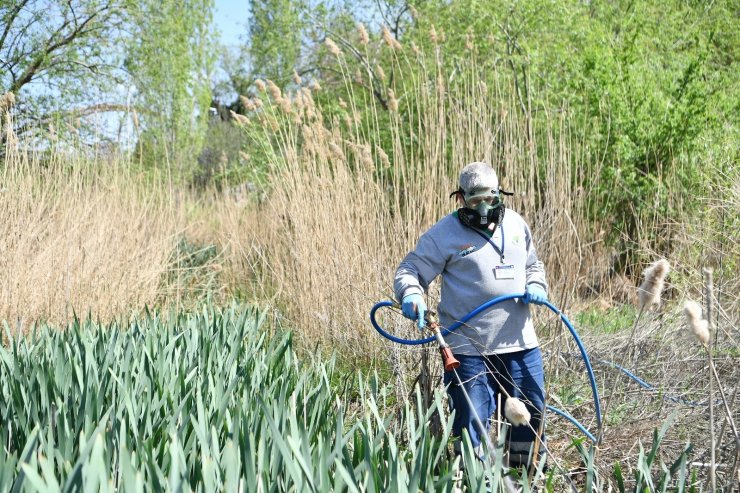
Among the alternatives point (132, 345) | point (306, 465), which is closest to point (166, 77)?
point (132, 345)

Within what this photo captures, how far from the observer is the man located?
3.20 meters

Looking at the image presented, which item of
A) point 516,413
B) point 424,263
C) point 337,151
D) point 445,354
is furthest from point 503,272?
point 337,151

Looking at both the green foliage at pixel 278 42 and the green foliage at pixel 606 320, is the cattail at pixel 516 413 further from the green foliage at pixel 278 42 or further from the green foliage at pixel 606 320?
the green foliage at pixel 278 42

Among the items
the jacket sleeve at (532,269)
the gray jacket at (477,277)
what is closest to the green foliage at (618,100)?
the jacket sleeve at (532,269)

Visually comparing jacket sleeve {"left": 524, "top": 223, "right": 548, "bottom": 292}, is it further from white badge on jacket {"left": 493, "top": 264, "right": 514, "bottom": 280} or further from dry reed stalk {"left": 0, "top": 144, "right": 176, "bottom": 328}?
dry reed stalk {"left": 0, "top": 144, "right": 176, "bottom": 328}

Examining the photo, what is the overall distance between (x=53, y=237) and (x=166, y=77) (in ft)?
19.3

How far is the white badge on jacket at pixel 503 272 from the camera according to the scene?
324 cm

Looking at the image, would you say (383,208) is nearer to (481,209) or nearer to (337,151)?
(337,151)

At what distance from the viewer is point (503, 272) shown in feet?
10.6

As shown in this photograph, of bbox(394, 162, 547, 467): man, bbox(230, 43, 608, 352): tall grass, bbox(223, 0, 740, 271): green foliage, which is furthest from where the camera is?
bbox(223, 0, 740, 271): green foliage

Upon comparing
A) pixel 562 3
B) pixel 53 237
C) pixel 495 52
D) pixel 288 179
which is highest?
pixel 562 3

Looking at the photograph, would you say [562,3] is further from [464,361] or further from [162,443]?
[162,443]

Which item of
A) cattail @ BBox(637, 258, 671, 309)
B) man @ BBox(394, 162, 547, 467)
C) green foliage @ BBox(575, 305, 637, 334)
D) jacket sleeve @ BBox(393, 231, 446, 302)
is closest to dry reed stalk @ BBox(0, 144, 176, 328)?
jacket sleeve @ BBox(393, 231, 446, 302)

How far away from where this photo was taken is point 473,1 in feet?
28.0
